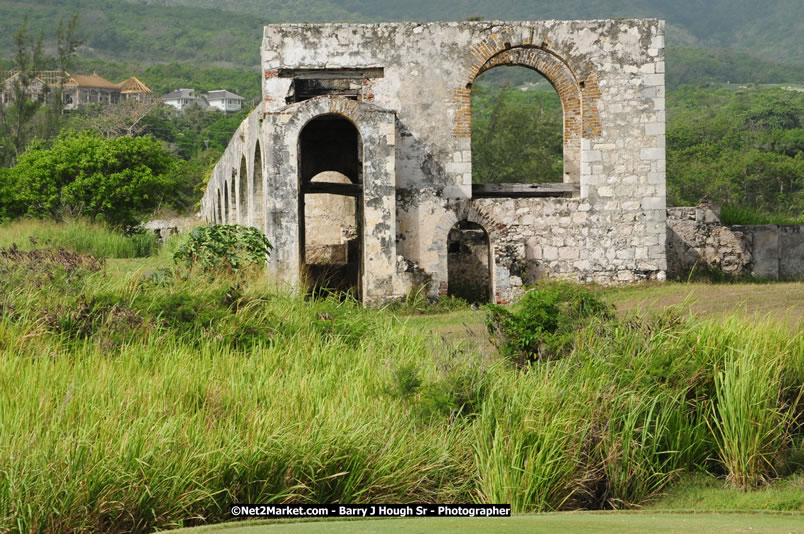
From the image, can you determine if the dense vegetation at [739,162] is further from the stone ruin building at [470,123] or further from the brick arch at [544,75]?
the brick arch at [544,75]

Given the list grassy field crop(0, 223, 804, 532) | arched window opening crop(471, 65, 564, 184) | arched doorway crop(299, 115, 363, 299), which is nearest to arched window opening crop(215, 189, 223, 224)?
arched doorway crop(299, 115, 363, 299)

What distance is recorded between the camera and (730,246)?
18.1 m

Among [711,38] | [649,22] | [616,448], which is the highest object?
[711,38]

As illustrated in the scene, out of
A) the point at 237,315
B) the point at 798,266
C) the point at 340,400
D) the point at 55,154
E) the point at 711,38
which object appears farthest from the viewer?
the point at 711,38

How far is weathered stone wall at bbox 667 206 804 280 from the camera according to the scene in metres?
18.0

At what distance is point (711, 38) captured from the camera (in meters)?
158

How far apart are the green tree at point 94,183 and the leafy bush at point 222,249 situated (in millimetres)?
9522

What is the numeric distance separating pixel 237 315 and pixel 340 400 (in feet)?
8.45

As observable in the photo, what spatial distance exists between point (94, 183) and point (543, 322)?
52.3ft

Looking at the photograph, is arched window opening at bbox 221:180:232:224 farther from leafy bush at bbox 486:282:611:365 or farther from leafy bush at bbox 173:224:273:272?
leafy bush at bbox 486:282:611:365

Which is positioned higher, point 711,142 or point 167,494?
point 711,142

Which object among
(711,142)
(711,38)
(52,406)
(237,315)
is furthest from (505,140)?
(711,38)

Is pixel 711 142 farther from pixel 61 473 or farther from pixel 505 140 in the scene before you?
pixel 61 473

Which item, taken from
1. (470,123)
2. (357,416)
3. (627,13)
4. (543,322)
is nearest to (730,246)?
(470,123)
